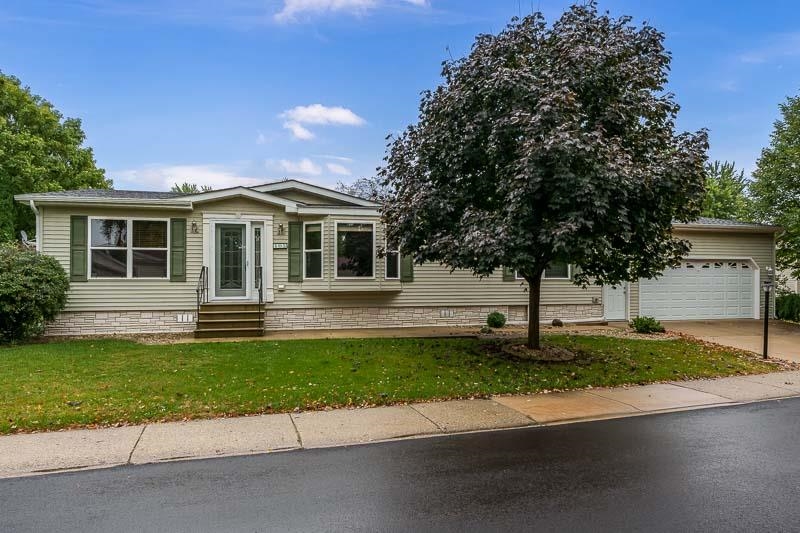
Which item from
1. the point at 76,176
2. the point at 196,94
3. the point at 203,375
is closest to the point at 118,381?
the point at 203,375

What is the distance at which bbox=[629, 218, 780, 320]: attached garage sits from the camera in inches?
603

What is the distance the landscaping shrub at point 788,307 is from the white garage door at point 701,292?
1066 mm

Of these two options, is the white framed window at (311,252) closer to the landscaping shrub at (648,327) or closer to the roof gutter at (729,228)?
the landscaping shrub at (648,327)

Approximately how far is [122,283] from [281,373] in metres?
6.49

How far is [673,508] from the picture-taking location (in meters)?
3.62

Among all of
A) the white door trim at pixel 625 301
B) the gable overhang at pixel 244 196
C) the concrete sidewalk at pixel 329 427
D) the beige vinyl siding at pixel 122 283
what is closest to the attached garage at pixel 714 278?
the white door trim at pixel 625 301

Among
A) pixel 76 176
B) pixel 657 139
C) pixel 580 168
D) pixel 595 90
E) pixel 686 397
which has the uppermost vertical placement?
pixel 76 176

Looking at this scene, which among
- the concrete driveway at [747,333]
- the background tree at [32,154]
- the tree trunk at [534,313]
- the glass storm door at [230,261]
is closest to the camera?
the tree trunk at [534,313]

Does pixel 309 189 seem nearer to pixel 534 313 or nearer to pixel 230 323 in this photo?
pixel 230 323

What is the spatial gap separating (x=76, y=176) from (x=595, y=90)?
1069 inches

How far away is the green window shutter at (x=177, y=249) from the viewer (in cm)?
1227

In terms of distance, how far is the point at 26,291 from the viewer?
33.3 ft

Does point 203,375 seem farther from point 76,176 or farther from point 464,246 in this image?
point 76,176

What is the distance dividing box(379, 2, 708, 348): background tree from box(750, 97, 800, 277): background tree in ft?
34.3
